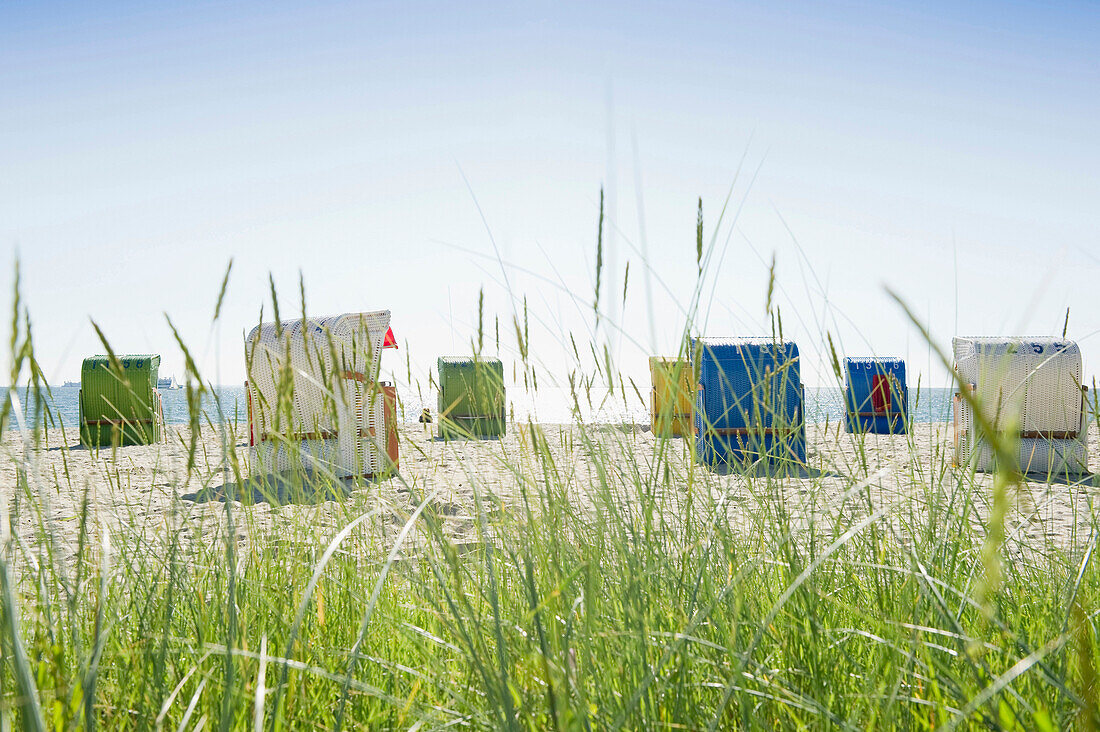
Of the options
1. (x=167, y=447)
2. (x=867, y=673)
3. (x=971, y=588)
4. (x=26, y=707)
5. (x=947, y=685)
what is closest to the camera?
(x=26, y=707)

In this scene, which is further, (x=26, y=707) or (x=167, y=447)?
(x=167, y=447)

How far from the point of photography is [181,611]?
164cm

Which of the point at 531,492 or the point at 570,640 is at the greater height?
the point at 531,492

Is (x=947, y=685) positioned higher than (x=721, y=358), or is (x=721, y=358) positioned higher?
(x=721, y=358)

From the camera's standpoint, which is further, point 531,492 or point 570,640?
point 531,492

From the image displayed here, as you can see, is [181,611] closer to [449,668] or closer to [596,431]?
[449,668]

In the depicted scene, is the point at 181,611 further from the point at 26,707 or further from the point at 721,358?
the point at 721,358

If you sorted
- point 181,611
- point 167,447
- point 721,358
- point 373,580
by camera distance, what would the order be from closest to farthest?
point 181,611 < point 373,580 < point 721,358 < point 167,447

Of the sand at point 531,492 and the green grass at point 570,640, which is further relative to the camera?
the sand at point 531,492

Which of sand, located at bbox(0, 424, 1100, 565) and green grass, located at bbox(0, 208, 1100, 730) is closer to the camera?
green grass, located at bbox(0, 208, 1100, 730)

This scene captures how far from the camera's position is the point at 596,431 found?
1565 millimetres

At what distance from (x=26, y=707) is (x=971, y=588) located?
4.72 ft

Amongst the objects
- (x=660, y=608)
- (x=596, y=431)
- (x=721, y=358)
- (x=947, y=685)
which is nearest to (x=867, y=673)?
(x=947, y=685)

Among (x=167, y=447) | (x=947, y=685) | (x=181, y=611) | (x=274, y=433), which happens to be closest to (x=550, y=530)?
(x=274, y=433)
